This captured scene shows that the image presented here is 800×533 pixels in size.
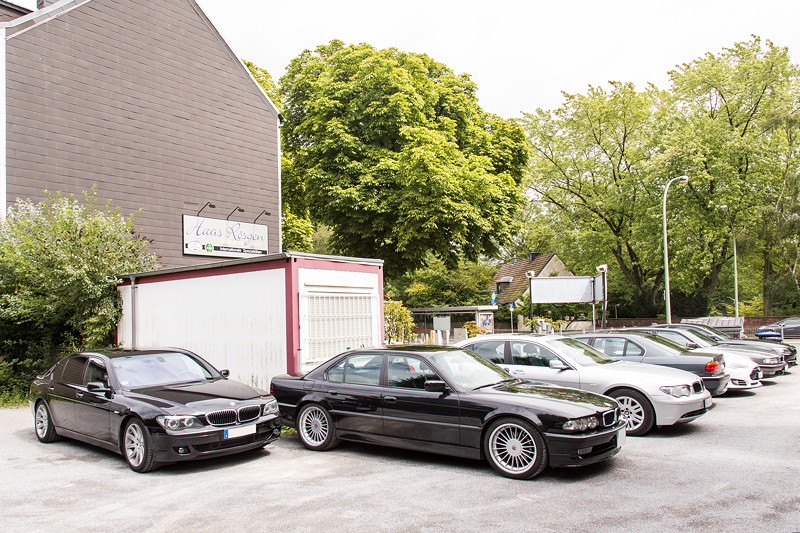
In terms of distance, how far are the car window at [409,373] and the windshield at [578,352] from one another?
2.75 meters

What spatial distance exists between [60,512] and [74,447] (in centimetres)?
330

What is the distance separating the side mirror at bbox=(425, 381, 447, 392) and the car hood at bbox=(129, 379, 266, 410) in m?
2.25

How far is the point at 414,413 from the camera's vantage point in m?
7.32

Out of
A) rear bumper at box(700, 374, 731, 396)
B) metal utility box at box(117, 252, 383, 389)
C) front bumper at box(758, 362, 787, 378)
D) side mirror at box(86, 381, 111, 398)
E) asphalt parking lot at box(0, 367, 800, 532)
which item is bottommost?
asphalt parking lot at box(0, 367, 800, 532)

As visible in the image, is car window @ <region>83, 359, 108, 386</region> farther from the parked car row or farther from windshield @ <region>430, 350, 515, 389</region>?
windshield @ <region>430, 350, 515, 389</region>

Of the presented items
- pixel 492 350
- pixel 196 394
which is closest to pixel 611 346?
pixel 492 350

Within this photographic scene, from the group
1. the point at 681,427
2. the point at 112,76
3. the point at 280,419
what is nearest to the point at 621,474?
the point at 681,427

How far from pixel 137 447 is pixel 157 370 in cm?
135

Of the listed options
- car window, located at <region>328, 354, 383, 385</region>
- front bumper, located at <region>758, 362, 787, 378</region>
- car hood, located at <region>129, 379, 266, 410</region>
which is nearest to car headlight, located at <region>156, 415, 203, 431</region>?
car hood, located at <region>129, 379, 266, 410</region>

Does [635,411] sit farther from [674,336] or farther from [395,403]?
[674,336]

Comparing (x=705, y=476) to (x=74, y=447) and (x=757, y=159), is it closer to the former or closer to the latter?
(x=74, y=447)

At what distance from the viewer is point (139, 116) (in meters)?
19.0

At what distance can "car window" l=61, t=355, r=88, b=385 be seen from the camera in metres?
8.57

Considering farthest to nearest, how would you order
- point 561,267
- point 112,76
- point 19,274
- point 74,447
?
point 561,267 → point 112,76 → point 19,274 → point 74,447
